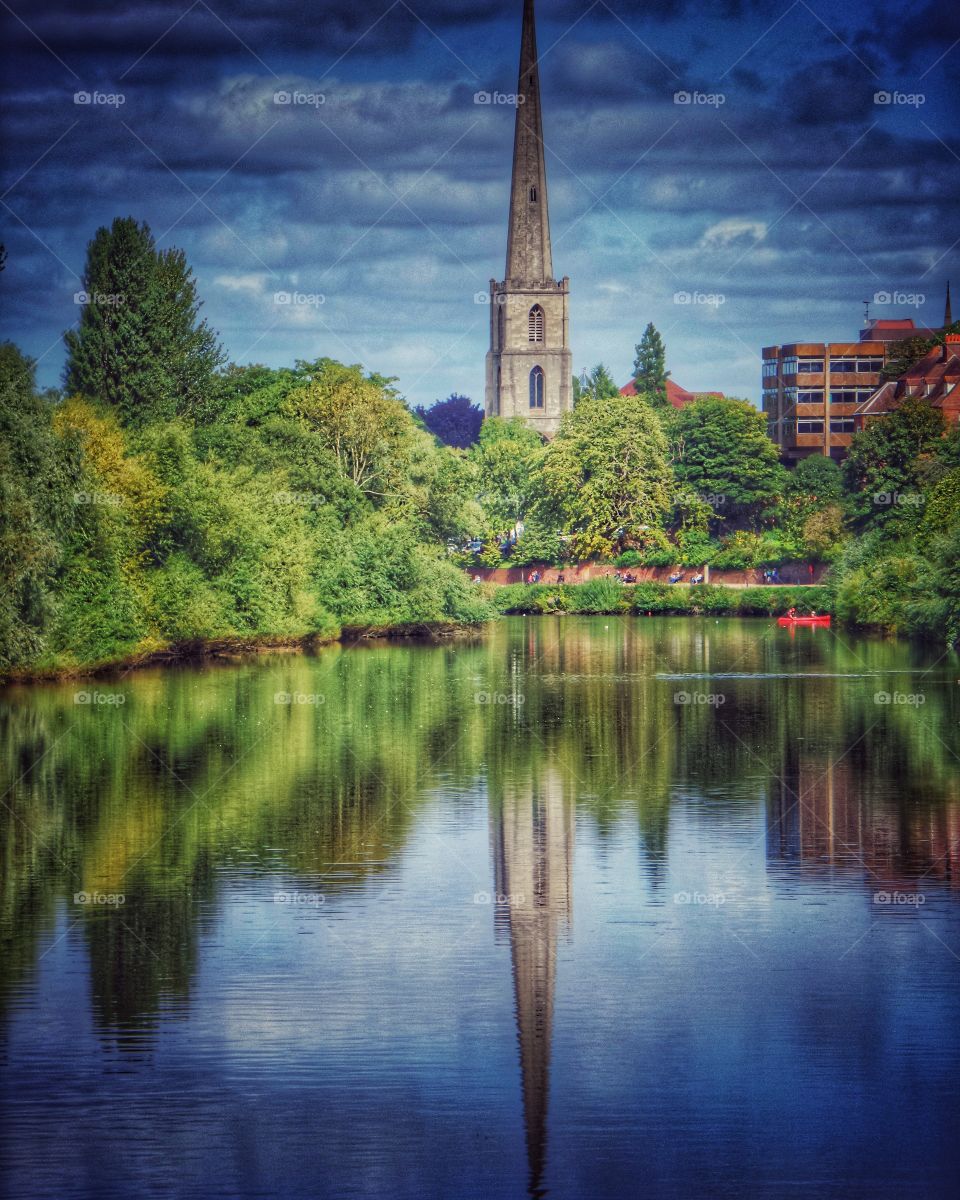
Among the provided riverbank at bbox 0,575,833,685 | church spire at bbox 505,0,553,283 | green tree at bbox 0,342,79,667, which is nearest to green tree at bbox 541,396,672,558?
riverbank at bbox 0,575,833,685

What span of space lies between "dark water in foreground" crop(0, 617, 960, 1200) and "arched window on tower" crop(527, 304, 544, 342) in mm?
133630

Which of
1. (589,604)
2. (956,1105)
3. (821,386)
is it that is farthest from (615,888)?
(821,386)

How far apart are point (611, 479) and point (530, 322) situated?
2395 inches

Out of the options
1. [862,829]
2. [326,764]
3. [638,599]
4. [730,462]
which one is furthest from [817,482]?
[862,829]

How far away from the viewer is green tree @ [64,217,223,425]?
82.4 m

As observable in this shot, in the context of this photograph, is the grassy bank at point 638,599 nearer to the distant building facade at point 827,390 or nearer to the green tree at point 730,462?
the green tree at point 730,462

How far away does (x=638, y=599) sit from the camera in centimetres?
10406

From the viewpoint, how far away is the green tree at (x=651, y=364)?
529 feet

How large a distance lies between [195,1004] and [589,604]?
8706cm

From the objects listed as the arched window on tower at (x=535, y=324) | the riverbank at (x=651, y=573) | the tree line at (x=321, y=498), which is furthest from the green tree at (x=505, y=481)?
the arched window on tower at (x=535, y=324)

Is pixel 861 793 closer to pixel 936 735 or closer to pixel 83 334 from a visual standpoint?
pixel 936 735

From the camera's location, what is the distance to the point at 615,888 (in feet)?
76.8

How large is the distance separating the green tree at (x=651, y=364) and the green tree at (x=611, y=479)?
46277 millimetres

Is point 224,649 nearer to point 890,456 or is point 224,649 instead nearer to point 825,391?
point 890,456
